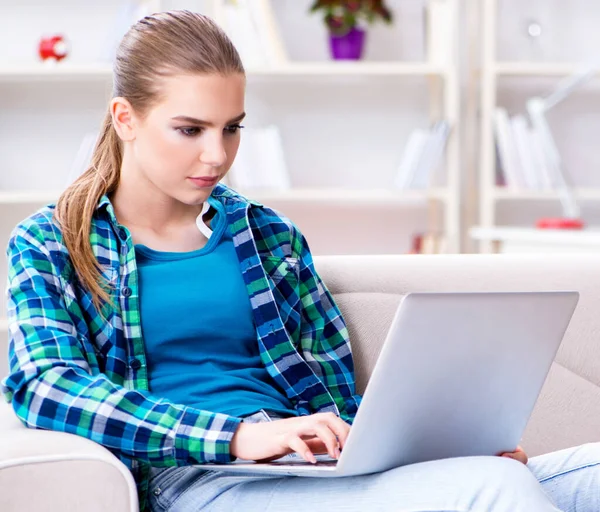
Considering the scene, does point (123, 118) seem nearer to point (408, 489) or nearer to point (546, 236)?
point (408, 489)

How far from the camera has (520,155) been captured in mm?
3385

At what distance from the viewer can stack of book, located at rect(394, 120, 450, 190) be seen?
336 cm

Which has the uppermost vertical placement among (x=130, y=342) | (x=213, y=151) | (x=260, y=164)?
(x=213, y=151)

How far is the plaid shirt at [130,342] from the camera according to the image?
3.63 ft

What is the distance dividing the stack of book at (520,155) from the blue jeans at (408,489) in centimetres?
226

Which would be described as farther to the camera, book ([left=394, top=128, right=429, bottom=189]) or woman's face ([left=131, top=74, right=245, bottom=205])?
book ([left=394, top=128, right=429, bottom=189])

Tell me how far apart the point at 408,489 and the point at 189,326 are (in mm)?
424

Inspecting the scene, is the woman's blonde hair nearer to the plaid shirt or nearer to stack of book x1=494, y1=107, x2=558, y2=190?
the plaid shirt

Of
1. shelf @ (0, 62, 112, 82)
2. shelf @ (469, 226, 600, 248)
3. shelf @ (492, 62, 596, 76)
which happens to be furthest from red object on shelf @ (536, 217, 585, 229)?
shelf @ (0, 62, 112, 82)

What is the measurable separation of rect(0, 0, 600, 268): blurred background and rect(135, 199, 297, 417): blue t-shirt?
2.03m

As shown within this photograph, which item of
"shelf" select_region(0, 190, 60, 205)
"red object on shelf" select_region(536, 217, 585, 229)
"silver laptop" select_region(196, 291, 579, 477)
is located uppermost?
"silver laptop" select_region(196, 291, 579, 477)

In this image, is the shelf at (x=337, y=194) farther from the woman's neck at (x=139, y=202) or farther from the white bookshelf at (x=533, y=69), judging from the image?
the woman's neck at (x=139, y=202)

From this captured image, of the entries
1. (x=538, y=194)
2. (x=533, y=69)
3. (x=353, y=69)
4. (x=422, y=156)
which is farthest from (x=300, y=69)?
(x=538, y=194)

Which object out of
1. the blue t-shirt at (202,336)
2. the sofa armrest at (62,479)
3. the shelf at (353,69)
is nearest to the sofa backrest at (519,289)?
the blue t-shirt at (202,336)
